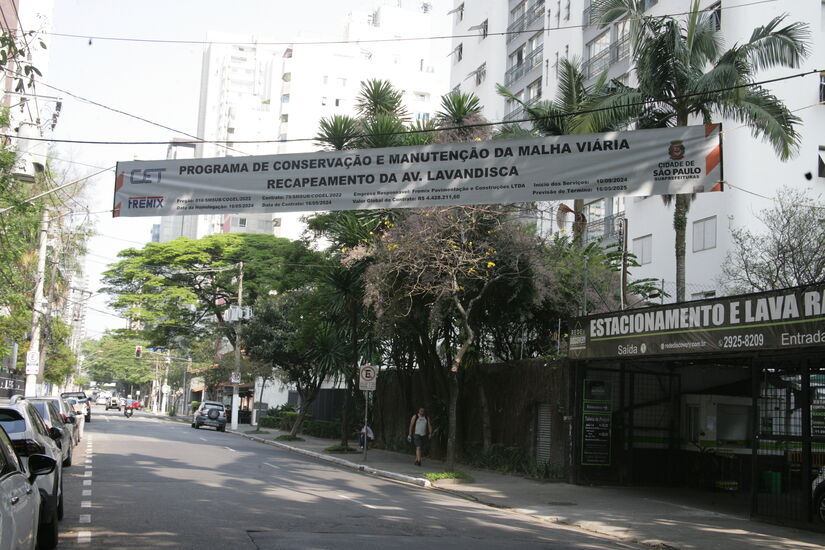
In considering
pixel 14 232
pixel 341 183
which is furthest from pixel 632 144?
pixel 14 232

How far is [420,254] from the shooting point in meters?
20.8

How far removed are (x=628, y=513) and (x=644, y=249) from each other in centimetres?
2066

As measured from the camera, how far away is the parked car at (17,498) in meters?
5.14

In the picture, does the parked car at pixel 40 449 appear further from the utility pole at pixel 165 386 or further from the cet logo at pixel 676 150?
the utility pole at pixel 165 386

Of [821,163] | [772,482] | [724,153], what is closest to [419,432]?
[772,482]

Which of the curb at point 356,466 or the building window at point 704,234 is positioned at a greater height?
the building window at point 704,234

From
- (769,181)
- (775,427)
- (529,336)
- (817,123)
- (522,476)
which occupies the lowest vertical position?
(522,476)

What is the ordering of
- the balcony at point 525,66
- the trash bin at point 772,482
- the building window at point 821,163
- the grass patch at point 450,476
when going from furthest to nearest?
the balcony at point 525,66
the building window at point 821,163
the grass patch at point 450,476
the trash bin at point 772,482

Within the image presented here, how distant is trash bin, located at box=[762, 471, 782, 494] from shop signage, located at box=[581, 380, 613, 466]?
17.1 ft

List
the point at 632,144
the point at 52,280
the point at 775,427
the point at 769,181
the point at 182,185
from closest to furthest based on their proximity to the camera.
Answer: the point at 632,144 < the point at 182,185 < the point at 775,427 < the point at 769,181 < the point at 52,280

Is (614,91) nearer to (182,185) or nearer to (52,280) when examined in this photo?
(182,185)

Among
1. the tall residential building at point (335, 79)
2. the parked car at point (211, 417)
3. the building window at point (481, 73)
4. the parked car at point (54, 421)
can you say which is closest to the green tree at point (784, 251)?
the parked car at point (54, 421)

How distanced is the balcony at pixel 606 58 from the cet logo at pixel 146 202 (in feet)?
85.9

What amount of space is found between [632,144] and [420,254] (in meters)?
9.05
